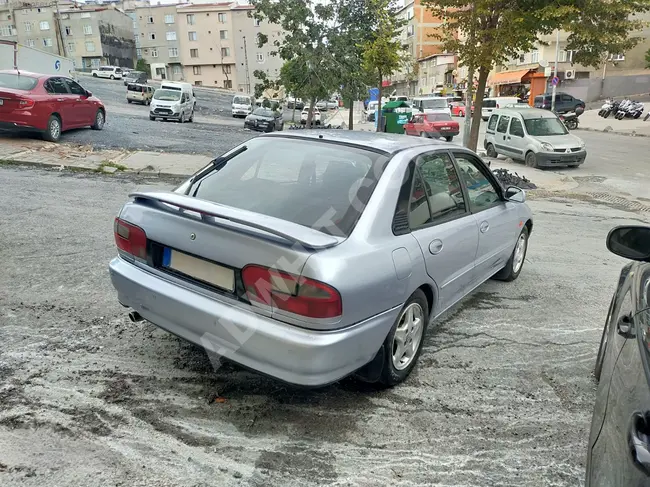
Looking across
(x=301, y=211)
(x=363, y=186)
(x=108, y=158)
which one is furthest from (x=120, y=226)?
(x=108, y=158)

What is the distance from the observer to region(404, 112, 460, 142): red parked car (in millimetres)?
24297

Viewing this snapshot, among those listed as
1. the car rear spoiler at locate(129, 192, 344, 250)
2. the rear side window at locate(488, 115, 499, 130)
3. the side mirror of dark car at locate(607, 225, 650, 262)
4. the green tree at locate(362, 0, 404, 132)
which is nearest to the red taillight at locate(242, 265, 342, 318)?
the car rear spoiler at locate(129, 192, 344, 250)

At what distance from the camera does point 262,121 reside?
92.4 ft

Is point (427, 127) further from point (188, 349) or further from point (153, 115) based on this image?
point (188, 349)

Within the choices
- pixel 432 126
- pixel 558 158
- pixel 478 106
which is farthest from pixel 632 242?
pixel 432 126

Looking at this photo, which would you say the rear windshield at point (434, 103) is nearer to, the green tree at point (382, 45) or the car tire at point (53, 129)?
the green tree at point (382, 45)

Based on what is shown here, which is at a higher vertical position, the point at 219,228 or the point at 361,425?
the point at 219,228

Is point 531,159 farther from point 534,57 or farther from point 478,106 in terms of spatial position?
point 534,57

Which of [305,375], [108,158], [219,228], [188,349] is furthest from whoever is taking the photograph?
[108,158]

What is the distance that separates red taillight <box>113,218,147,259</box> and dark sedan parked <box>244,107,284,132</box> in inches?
990

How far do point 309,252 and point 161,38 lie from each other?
301 feet

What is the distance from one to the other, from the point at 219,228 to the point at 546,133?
1607 cm

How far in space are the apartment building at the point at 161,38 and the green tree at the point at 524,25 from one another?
77.4 metres

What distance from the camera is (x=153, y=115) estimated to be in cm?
2619
